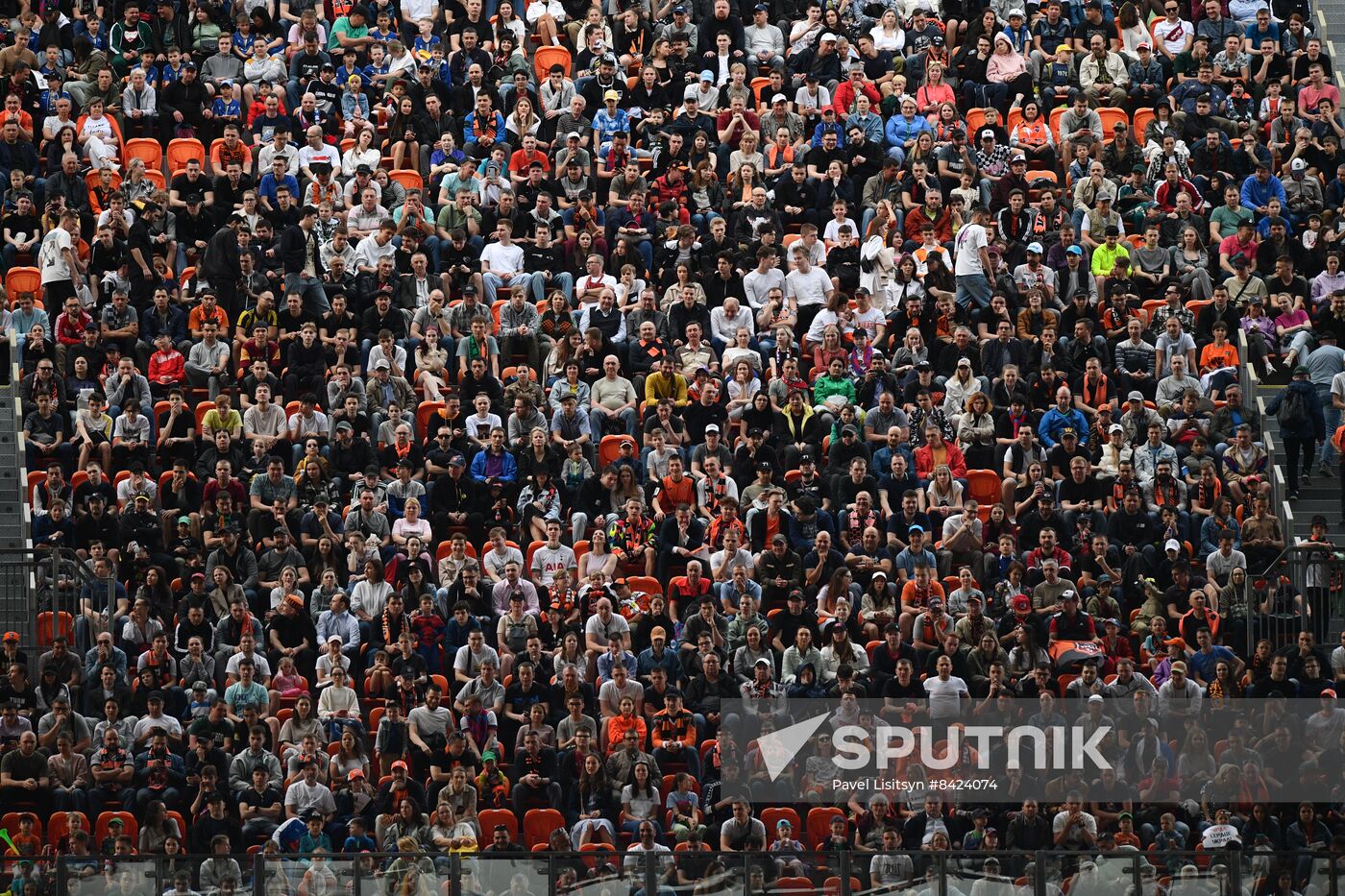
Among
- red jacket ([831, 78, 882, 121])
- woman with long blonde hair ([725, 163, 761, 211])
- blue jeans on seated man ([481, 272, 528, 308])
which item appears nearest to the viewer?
blue jeans on seated man ([481, 272, 528, 308])

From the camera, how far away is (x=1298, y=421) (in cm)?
2466

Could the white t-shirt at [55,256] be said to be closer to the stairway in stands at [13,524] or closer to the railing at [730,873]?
the stairway in stands at [13,524]

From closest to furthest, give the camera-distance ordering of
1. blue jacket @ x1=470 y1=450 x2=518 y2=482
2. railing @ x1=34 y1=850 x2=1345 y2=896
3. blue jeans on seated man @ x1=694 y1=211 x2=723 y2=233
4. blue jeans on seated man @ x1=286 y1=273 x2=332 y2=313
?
1. railing @ x1=34 y1=850 x2=1345 y2=896
2. blue jacket @ x1=470 y1=450 x2=518 y2=482
3. blue jeans on seated man @ x1=286 y1=273 x2=332 y2=313
4. blue jeans on seated man @ x1=694 y1=211 x2=723 y2=233

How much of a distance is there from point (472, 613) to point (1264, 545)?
7.31 metres

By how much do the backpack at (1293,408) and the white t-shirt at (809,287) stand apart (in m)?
4.87

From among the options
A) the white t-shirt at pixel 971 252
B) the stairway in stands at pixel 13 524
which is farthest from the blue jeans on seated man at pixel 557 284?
the stairway in stands at pixel 13 524

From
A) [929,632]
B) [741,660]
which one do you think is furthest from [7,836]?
[929,632]

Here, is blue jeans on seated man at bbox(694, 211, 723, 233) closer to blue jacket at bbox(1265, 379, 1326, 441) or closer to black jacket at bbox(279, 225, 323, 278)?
black jacket at bbox(279, 225, 323, 278)

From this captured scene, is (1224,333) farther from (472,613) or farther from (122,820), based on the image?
(122,820)

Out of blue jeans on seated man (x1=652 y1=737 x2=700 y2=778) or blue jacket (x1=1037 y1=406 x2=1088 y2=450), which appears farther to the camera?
blue jacket (x1=1037 y1=406 x2=1088 y2=450)

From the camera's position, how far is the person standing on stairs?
2466cm

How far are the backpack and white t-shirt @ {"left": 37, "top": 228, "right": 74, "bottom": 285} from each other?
1207 centimetres

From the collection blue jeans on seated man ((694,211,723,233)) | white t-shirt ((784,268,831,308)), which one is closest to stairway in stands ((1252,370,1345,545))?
white t-shirt ((784,268,831,308))

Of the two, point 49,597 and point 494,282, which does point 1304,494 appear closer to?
point 494,282
